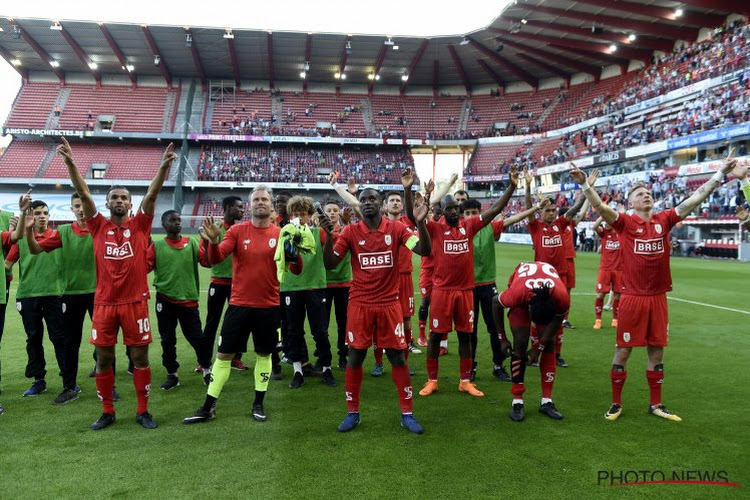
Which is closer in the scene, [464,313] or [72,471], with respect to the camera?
[72,471]

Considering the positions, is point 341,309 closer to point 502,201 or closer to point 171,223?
point 171,223

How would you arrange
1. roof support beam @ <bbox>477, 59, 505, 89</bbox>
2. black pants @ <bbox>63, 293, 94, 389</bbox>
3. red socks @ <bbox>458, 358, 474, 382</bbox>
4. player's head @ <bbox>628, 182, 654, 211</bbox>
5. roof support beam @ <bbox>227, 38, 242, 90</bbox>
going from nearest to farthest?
1. player's head @ <bbox>628, 182, 654, 211</bbox>
2. black pants @ <bbox>63, 293, 94, 389</bbox>
3. red socks @ <bbox>458, 358, 474, 382</bbox>
4. roof support beam @ <bbox>227, 38, 242, 90</bbox>
5. roof support beam @ <bbox>477, 59, 505, 89</bbox>

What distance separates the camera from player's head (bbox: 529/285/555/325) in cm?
488

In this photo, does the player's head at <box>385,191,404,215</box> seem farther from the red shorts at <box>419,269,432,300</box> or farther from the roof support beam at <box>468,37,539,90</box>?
the roof support beam at <box>468,37,539,90</box>

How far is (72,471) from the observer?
384cm

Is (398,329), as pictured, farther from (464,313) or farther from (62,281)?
(62,281)

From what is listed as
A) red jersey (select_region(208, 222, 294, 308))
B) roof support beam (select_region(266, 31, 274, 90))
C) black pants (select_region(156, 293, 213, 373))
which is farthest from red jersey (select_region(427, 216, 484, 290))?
roof support beam (select_region(266, 31, 274, 90))

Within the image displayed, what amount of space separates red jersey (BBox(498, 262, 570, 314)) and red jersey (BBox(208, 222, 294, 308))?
239cm

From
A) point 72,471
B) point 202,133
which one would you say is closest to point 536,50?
point 202,133

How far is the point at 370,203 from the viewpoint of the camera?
15.9 feet

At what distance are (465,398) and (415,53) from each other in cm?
4742

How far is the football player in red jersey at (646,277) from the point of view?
497cm

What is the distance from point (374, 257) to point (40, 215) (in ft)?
13.7

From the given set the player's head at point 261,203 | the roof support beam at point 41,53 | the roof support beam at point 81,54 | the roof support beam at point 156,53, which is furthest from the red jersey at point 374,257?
the roof support beam at point 41,53
